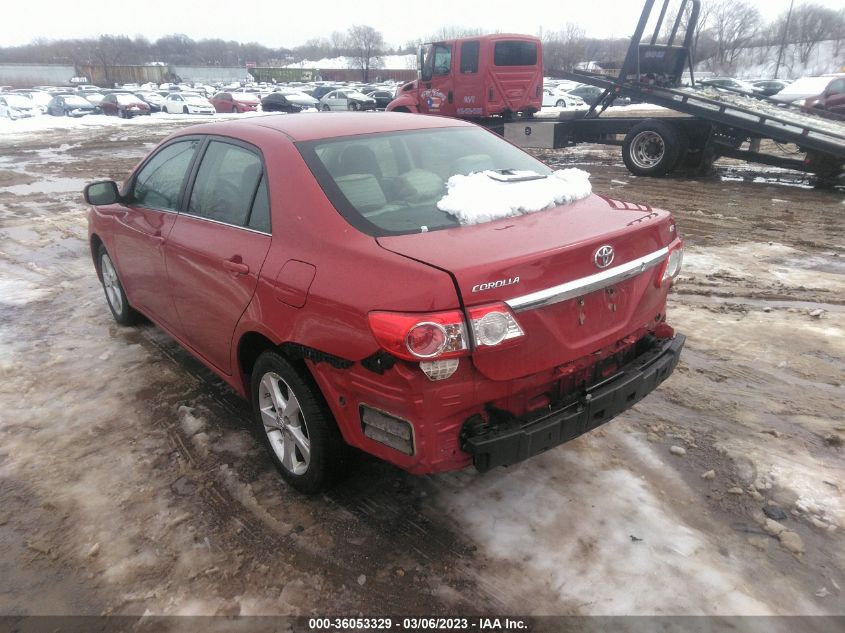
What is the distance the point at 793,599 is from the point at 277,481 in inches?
92.2

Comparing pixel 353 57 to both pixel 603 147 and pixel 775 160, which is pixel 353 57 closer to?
pixel 603 147

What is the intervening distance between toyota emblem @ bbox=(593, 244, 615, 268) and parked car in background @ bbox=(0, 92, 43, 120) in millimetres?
36696

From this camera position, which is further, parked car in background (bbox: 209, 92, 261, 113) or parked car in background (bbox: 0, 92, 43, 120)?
parked car in background (bbox: 209, 92, 261, 113)

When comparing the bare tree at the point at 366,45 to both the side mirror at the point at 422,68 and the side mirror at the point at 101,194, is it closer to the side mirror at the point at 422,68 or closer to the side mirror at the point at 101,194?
the side mirror at the point at 422,68

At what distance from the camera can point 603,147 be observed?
17.3m

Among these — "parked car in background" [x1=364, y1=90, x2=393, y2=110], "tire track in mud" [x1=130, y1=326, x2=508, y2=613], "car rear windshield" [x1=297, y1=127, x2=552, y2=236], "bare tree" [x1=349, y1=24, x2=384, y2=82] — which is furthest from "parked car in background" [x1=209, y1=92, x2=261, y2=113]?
"bare tree" [x1=349, y1=24, x2=384, y2=82]

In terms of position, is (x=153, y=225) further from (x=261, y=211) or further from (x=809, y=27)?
(x=809, y=27)

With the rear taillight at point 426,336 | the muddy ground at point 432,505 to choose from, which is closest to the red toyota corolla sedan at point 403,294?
the rear taillight at point 426,336

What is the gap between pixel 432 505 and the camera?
2.82 metres

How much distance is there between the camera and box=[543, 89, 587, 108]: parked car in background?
36.2m

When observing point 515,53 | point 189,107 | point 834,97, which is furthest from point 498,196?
point 189,107

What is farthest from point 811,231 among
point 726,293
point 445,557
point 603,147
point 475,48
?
point 603,147

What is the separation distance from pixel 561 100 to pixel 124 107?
2536cm

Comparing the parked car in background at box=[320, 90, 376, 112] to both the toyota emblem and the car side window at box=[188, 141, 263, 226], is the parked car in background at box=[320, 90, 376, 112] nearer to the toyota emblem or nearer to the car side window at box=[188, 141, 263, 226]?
the car side window at box=[188, 141, 263, 226]
